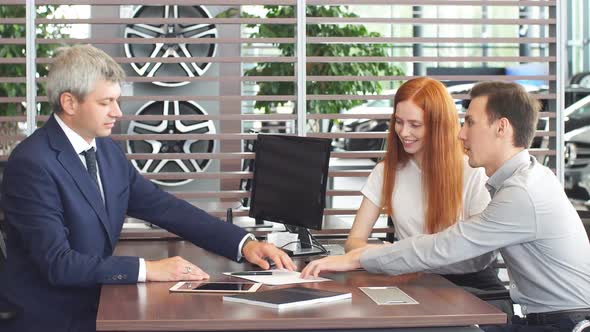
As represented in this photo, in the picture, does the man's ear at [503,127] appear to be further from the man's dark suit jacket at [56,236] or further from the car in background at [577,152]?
the car in background at [577,152]

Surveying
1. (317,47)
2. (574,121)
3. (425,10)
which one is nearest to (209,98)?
(317,47)

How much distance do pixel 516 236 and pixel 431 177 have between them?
0.86 metres

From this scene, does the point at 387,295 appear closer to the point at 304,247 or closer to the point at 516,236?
the point at 516,236

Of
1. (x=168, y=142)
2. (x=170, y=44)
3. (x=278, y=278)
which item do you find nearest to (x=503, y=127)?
(x=278, y=278)

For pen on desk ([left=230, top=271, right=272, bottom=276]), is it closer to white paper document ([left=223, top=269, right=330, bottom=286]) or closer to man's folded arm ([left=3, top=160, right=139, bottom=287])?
white paper document ([left=223, top=269, right=330, bottom=286])

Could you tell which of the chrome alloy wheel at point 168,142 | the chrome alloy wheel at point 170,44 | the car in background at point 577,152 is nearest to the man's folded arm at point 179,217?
the chrome alloy wheel at point 168,142

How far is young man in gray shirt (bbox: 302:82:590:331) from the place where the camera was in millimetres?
3338

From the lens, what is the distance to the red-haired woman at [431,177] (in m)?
4.12

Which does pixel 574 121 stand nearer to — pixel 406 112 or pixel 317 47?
pixel 317 47

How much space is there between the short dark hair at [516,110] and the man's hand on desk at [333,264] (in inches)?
26.5

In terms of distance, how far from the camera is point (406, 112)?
417cm

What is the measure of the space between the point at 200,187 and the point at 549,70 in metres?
2.61

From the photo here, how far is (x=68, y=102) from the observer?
3.57 metres

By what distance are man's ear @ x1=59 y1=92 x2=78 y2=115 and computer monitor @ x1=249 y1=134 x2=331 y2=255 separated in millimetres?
1032
